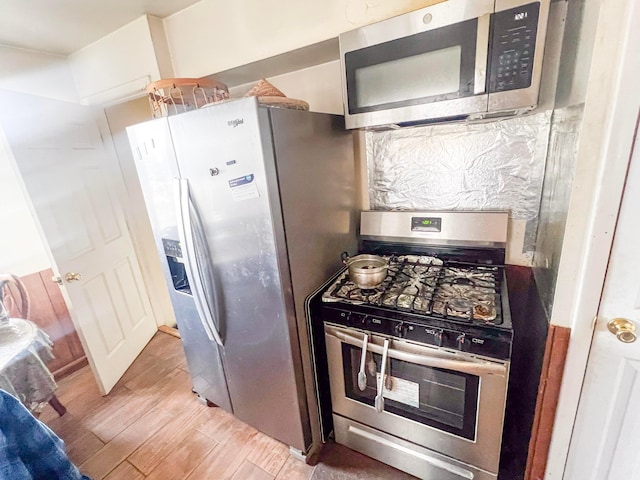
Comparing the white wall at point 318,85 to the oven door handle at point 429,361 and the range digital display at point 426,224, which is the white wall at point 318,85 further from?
the oven door handle at point 429,361

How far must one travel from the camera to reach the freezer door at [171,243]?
4.40 feet

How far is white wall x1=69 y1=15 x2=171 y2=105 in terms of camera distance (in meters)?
1.74

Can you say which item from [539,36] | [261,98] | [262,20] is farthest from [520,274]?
[262,20]

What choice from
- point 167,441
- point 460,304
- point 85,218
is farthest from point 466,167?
point 85,218

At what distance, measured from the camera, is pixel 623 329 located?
31.3 inches

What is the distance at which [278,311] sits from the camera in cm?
123

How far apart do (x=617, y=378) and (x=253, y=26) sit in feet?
6.48

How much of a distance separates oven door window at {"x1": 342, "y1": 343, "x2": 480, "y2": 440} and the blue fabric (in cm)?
110

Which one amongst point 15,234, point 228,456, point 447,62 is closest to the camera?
point 447,62

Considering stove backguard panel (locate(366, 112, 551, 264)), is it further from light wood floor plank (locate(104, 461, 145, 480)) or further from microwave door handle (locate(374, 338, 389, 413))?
light wood floor plank (locate(104, 461, 145, 480))

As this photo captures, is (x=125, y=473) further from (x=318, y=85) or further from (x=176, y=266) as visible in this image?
(x=318, y=85)

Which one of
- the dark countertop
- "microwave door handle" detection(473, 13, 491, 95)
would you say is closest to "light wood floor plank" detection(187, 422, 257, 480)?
the dark countertop

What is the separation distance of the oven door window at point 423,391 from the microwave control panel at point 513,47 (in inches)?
40.2

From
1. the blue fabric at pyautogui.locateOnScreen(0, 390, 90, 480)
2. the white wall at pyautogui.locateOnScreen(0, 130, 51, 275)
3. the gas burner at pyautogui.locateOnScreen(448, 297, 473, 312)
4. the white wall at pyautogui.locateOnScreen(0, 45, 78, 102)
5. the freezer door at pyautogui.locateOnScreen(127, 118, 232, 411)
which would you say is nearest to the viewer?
the blue fabric at pyautogui.locateOnScreen(0, 390, 90, 480)
